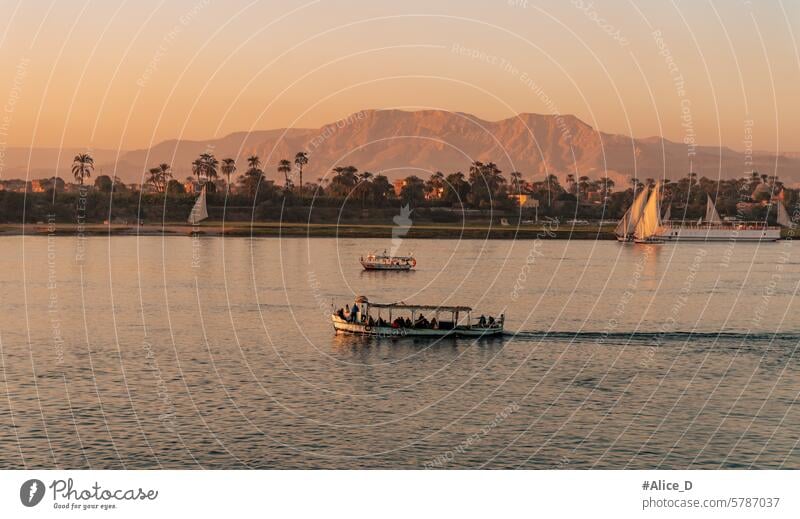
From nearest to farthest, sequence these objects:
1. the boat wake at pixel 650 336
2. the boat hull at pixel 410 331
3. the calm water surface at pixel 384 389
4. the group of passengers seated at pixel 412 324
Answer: the calm water surface at pixel 384 389
the boat hull at pixel 410 331
the group of passengers seated at pixel 412 324
the boat wake at pixel 650 336

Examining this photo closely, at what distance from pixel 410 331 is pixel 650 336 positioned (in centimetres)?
2692

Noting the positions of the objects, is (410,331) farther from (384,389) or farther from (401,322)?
(384,389)

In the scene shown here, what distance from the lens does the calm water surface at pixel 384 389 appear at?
65.6m

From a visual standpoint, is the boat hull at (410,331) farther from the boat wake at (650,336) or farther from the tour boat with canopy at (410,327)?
the boat wake at (650,336)

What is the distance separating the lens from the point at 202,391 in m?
82.7

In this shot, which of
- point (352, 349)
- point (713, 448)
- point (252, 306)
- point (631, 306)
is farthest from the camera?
point (631, 306)

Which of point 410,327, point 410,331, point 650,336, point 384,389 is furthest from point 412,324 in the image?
point 384,389

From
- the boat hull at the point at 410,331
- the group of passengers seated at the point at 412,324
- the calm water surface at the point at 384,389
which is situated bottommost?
the calm water surface at the point at 384,389

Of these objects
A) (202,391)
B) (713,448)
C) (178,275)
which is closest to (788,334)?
(713,448)

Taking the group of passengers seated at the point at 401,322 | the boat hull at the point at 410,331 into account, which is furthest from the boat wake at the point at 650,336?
the group of passengers seated at the point at 401,322

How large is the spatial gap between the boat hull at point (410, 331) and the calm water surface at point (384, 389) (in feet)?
6.02

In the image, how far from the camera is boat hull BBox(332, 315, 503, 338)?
113 meters

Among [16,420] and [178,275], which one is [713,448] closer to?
[16,420]

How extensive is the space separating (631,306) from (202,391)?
290ft
